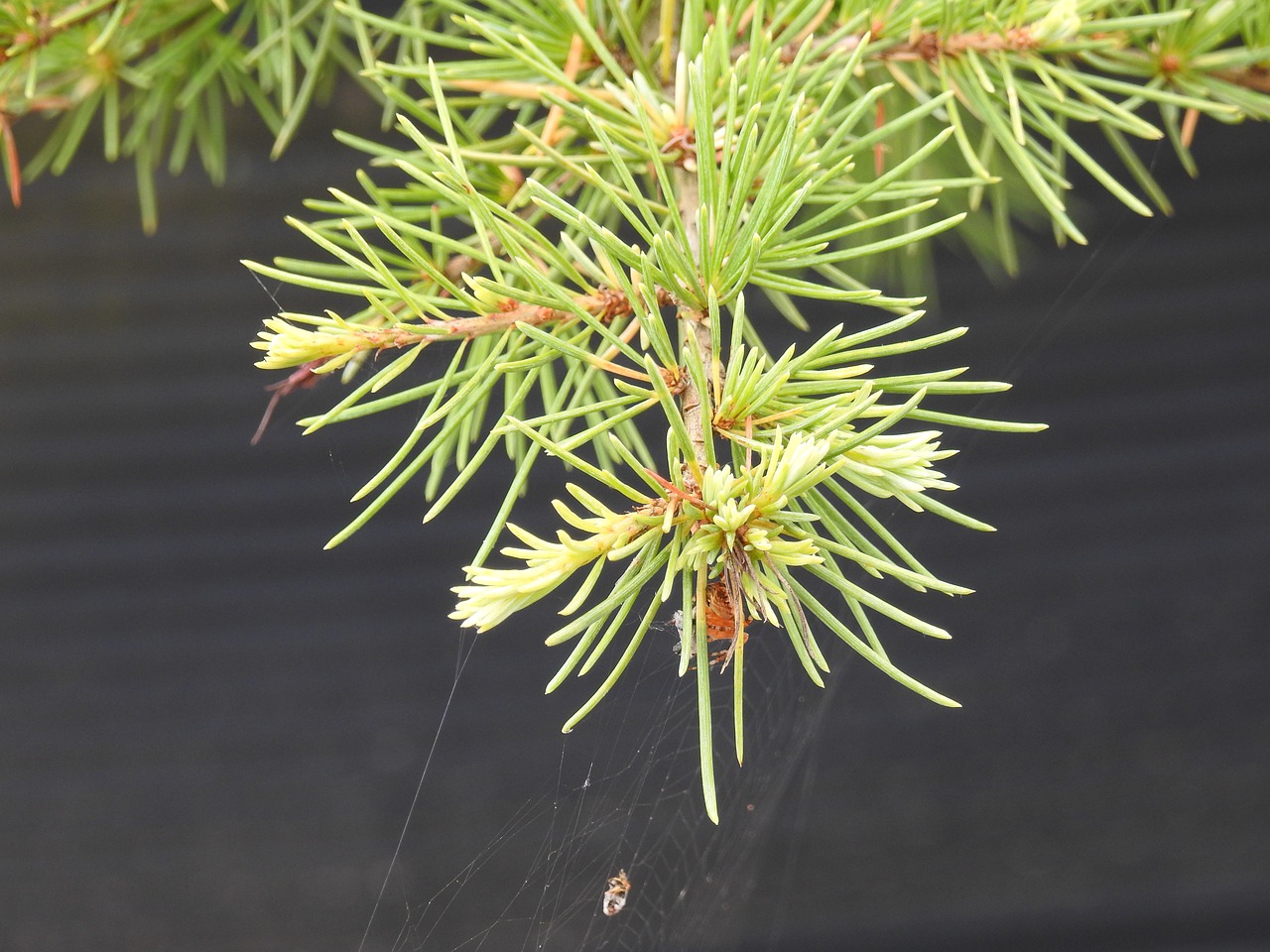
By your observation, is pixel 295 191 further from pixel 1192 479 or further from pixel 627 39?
pixel 1192 479

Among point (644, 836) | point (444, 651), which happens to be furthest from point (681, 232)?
point (444, 651)

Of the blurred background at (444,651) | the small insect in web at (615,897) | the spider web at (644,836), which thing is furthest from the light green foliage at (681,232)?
the blurred background at (444,651)

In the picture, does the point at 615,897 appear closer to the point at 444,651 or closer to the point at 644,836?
the point at 644,836

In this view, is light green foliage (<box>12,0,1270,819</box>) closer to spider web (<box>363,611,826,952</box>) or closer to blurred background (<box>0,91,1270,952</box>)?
spider web (<box>363,611,826,952</box>)

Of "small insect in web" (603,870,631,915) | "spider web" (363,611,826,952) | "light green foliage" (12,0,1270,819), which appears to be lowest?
"spider web" (363,611,826,952)

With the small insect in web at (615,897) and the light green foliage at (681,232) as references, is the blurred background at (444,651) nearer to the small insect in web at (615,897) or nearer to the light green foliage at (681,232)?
the small insect in web at (615,897)

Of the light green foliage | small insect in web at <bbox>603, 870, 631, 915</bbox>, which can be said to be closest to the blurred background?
small insect in web at <bbox>603, 870, 631, 915</bbox>
